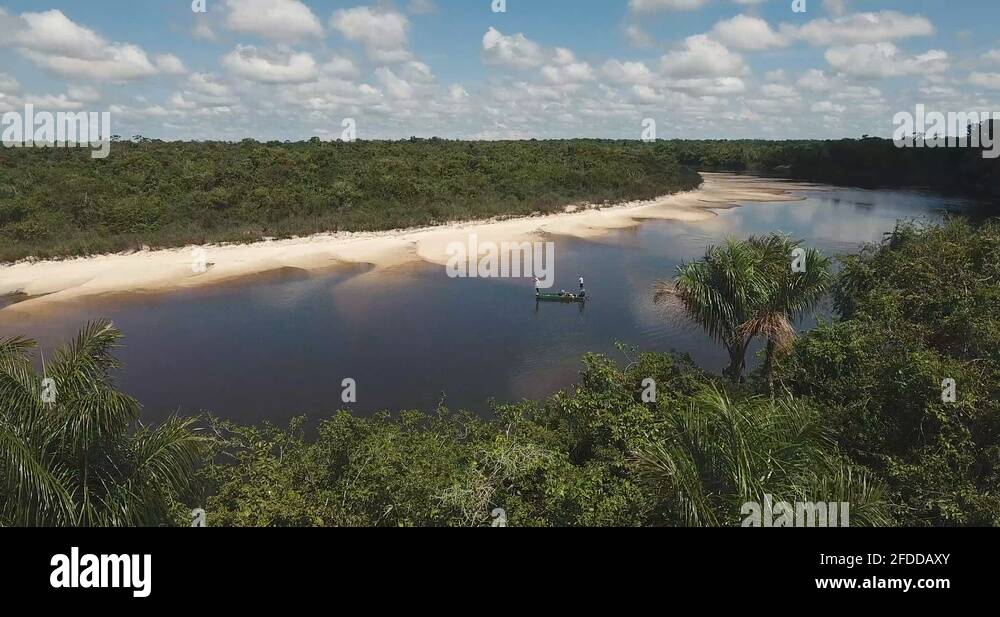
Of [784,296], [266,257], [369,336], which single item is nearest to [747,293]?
[784,296]

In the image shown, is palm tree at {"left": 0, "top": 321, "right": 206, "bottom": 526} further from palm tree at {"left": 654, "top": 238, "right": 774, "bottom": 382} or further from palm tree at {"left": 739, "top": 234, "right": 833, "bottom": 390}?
palm tree at {"left": 739, "top": 234, "right": 833, "bottom": 390}

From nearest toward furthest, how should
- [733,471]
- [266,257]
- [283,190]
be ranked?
[733,471] → [266,257] → [283,190]

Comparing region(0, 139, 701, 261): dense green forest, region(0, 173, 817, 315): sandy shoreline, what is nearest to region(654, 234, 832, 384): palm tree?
region(0, 173, 817, 315): sandy shoreline

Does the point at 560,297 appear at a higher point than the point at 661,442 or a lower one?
higher

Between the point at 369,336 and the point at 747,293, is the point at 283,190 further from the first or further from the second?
the point at 747,293

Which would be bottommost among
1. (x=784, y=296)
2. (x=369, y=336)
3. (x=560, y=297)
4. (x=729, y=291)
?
(x=369, y=336)
